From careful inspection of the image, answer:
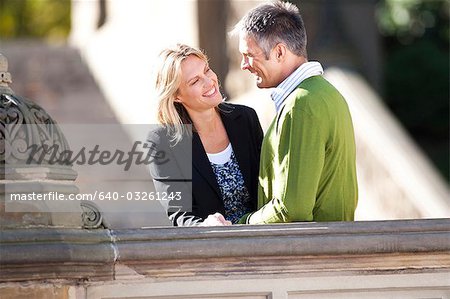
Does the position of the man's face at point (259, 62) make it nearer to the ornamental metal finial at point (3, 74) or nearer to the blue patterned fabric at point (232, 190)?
the blue patterned fabric at point (232, 190)

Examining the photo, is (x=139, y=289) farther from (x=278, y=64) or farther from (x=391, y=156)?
(x=391, y=156)

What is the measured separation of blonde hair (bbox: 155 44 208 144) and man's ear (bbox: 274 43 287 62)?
0.35 metres

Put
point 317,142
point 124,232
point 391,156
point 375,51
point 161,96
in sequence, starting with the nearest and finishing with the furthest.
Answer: point 124,232
point 317,142
point 161,96
point 391,156
point 375,51

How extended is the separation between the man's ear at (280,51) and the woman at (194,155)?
327mm

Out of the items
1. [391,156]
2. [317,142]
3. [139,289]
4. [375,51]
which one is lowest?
[139,289]

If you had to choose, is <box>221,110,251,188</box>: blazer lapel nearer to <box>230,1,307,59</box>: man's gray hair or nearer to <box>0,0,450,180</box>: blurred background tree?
<box>230,1,307,59</box>: man's gray hair

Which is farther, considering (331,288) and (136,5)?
(136,5)

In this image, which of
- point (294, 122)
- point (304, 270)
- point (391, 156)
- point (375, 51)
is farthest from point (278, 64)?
point (375, 51)

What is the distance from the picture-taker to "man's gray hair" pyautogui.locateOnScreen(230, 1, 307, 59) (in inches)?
191

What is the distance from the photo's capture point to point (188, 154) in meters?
5.06

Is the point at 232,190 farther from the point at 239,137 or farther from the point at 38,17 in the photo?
the point at 38,17

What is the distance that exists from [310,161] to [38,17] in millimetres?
26691

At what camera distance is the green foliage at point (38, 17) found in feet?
99.4

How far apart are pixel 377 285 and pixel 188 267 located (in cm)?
69
